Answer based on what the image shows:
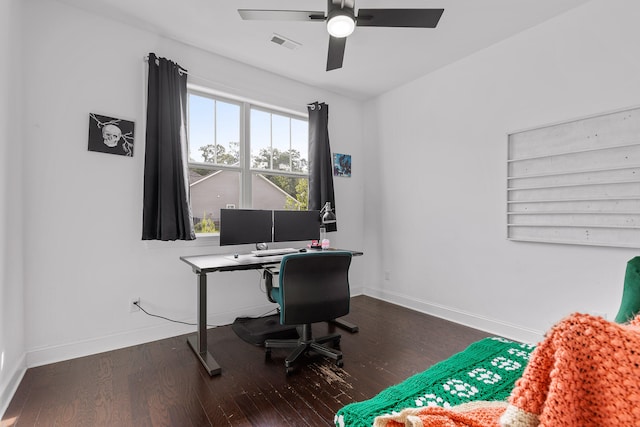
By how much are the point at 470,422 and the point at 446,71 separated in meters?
3.42

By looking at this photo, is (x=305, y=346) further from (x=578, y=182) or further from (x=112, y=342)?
(x=578, y=182)

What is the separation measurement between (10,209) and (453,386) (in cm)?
270

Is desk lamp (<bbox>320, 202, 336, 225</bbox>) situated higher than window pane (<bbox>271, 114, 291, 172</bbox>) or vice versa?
window pane (<bbox>271, 114, 291, 172</bbox>)

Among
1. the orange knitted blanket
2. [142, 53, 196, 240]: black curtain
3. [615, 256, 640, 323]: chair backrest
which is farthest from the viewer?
[142, 53, 196, 240]: black curtain

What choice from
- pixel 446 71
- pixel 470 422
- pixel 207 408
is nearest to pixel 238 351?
Result: pixel 207 408

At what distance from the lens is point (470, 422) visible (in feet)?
2.43

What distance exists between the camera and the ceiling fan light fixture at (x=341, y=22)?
6.22 ft

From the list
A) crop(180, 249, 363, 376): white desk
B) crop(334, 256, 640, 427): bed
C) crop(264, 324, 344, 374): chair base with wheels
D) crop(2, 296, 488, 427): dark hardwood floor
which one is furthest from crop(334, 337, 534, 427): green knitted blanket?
crop(180, 249, 363, 376): white desk

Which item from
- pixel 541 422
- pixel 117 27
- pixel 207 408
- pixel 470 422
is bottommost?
pixel 207 408

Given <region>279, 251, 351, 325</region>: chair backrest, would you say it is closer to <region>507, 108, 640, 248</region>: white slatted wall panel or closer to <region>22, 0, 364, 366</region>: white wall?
<region>22, 0, 364, 366</region>: white wall

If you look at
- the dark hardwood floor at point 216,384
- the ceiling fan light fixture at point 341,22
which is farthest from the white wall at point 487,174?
the ceiling fan light fixture at point 341,22

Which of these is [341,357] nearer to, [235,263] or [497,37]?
[235,263]

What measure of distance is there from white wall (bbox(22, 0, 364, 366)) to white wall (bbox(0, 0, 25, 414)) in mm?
117

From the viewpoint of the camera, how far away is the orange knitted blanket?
1.62ft
